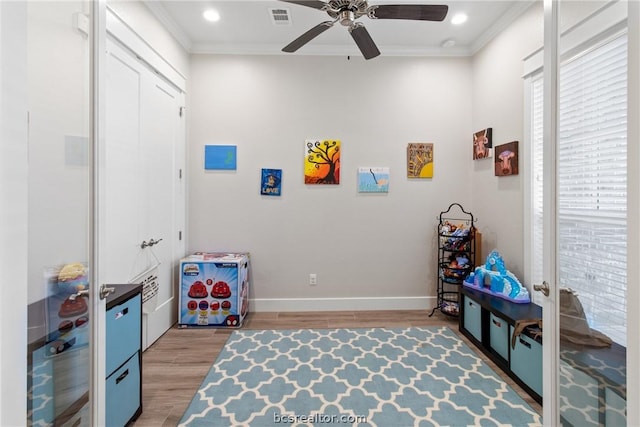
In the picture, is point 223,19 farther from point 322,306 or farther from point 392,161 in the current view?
point 322,306

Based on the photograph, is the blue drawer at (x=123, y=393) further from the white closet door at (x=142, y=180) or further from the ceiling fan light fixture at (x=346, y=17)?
the ceiling fan light fixture at (x=346, y=17)

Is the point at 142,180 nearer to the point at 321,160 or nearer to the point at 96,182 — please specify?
the point at 96,182

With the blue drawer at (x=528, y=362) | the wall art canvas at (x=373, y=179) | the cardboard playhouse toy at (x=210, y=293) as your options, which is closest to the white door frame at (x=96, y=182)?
the cardboard playhouse toy at (x=210, y=293)

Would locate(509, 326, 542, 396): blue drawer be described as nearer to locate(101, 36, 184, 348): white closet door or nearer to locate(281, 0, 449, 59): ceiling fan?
locate(281, 0, 449, 59): ceiling fan

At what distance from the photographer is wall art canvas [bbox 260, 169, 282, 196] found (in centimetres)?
329

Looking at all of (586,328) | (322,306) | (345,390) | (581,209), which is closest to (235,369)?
(345,390)

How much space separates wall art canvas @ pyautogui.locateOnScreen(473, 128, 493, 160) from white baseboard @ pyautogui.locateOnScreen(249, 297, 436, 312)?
1.70 m

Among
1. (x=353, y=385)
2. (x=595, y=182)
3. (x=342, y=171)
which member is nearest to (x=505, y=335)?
(x=353, y=385)

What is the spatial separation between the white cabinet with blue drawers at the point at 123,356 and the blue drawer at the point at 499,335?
98.4 inches

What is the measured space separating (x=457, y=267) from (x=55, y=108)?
324 cm

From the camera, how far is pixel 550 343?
1.22 metres

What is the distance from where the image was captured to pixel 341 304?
133 inches

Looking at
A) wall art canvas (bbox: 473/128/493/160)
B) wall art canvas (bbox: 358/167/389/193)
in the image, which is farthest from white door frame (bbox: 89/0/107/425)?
wall art canvas (bbox: 473/128/493/160)

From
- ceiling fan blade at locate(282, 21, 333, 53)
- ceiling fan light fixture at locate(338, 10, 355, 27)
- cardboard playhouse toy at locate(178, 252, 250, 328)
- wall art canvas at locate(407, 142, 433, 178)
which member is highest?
ceiling fan blade at locate(282, 21, 333, 53)
